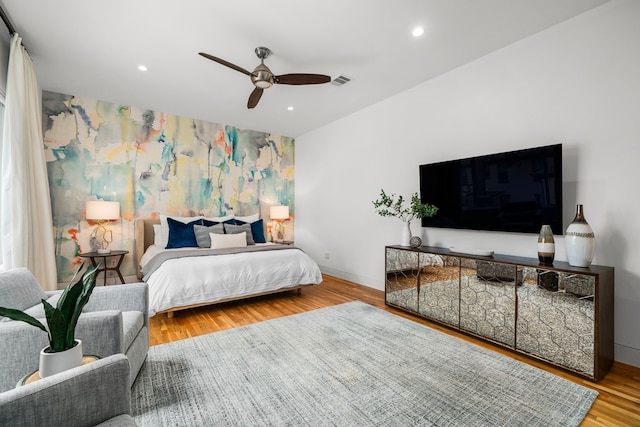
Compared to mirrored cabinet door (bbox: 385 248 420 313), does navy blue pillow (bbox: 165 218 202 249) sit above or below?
above

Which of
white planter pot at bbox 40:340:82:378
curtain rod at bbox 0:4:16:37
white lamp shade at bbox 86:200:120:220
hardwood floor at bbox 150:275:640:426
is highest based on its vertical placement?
curtain rod at bbox 0:4:16:37

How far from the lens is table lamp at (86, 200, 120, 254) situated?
391 centimetres

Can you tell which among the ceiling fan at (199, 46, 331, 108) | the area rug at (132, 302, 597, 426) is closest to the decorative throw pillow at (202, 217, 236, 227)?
the area rug at (132, 302, 597, 426)

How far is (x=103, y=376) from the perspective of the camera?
990 millimetres

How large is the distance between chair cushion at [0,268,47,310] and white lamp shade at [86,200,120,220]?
238 cm

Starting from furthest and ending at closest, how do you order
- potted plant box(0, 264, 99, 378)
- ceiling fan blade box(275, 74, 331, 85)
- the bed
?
the bed → ceiling fan blade box(275, 74, 331, 85) → potted plant box(0, 264, 99, 378)

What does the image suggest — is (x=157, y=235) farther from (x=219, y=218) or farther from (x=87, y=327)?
(x=87, y=327)

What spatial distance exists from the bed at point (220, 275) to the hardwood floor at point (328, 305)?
16 centimetres

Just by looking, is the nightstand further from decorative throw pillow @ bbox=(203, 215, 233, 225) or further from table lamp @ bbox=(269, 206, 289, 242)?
table lamp @ bbox=(269, 206, 289, 242)

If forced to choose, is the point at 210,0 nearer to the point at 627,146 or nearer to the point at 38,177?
the point at 38,177

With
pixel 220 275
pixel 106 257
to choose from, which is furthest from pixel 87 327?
pixel 106 257

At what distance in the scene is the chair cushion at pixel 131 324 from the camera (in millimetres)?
1729

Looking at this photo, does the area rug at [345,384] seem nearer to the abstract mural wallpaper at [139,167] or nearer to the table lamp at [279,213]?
the abstract mural wallpaper at [139,167]

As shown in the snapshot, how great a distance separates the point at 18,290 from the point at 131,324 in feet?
2.10
